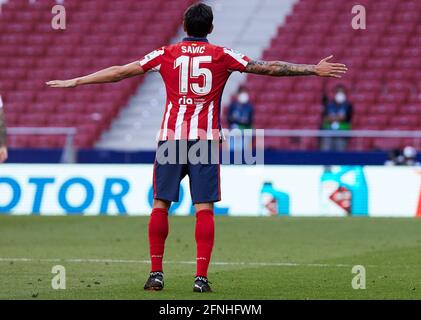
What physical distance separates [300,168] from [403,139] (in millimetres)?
3315

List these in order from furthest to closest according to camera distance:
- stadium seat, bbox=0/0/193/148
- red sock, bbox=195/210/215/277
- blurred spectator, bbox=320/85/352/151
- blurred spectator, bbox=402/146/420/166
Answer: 1. stadium seat, bbox=0/0/193/148
2. blurred spectator, bbox=320/85/352/151
3. blurred spectator, bbox=402/146/420/166
4. red sock, bbox=195/210/215/277

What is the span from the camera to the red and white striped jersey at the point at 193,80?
9391mm

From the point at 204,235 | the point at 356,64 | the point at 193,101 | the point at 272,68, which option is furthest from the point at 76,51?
the point at 204,235

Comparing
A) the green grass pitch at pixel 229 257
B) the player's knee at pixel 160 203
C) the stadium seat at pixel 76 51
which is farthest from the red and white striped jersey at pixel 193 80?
the stadium seat at pixel 76 51

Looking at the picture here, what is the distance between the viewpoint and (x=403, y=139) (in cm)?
2217

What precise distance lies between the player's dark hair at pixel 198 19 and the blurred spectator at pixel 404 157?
482 inches

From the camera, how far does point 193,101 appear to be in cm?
945

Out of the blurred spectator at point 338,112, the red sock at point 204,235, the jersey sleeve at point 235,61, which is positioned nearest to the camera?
the red sock at point 204,235

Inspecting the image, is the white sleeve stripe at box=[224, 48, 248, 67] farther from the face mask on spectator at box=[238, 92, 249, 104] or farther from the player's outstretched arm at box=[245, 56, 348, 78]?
the face mask on spectator at box=[238, 92, 249, 104]

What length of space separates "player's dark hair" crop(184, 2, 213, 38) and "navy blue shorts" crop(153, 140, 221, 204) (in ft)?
2.98

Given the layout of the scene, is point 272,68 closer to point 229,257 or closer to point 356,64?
point 229,257

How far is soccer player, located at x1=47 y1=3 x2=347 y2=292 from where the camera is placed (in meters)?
9.35

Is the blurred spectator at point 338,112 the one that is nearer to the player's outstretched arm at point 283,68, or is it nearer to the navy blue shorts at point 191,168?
the player's outstretched arm at point 283,68

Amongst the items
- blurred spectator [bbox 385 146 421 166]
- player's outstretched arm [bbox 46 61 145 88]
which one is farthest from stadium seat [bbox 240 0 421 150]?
player's outstretched arm [bbox 46 61 145 88]
